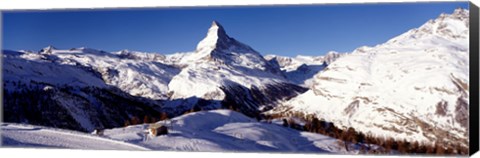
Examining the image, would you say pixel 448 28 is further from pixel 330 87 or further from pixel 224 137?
pixel 330 87

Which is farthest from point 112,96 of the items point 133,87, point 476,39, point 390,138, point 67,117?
point 476,39

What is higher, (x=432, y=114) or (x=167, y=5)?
(x=167, y=5)

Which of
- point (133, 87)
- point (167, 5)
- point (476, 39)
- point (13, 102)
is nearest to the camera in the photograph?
A: point (476, 39)

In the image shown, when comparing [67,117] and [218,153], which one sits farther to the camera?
[67,117]

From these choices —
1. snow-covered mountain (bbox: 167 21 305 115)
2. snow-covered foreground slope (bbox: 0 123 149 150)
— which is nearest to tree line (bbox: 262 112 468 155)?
snow-covered foreground slope (bbox: 0 123 149 150)

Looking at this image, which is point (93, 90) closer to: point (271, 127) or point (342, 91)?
point (342, 91)

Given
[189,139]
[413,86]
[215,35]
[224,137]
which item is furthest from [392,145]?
[215,35]

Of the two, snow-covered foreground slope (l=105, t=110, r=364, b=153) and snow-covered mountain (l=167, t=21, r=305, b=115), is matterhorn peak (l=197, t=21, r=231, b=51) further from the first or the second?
snow-covered mountain (l=167, t=21, r=305, b=115)

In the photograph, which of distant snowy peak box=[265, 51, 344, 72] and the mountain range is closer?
the mountain range
